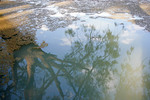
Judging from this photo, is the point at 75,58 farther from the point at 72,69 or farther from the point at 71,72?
the point at 71,72

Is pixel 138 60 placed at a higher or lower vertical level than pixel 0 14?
lower

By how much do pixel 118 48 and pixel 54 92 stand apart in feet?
8.22

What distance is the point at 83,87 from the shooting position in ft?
9.96

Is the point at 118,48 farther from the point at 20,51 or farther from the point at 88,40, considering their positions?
the point at 20,51

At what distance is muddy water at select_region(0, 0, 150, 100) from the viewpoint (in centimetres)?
294

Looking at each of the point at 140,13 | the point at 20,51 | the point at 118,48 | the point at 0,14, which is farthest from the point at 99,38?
the point at 0,14

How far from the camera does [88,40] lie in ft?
15.8

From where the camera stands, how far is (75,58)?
3.96 metres

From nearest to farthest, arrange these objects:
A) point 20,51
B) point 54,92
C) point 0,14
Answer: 1. point 54,92
2. point 20,51
3. point 0,14

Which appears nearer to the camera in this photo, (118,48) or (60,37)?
(118,48)

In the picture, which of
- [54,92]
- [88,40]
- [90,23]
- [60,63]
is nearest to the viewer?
[54,92]

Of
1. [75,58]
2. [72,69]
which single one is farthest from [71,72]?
[75,58]

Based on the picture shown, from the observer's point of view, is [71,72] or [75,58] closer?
[71,72]

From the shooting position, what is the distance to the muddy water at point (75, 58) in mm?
2941
